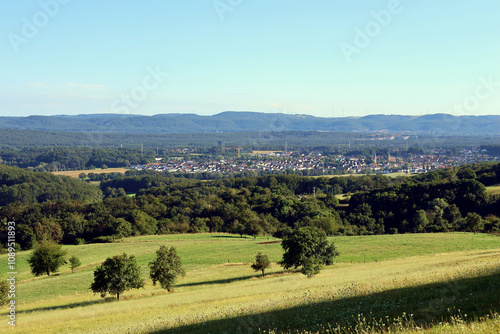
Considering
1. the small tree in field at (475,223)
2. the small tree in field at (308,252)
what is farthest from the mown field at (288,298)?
the small tree in field at (475,223)

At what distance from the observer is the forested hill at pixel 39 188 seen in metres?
147

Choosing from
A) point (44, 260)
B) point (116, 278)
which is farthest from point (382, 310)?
point (44, 260)

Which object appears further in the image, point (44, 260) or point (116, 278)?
point (44, 260)

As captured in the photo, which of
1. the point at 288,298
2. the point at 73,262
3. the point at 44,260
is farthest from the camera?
the point at 73,262

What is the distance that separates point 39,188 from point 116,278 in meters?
141

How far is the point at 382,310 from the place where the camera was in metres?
12.6

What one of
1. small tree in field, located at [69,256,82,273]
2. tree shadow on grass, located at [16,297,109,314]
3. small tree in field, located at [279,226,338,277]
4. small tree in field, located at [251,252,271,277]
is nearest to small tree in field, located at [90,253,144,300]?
tree shadow on grass, located at [16,297,109,314]

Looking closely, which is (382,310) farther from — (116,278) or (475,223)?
(475,223)

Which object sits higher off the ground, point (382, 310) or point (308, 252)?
point (382, 310)

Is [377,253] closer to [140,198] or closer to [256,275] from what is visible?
[256,275]

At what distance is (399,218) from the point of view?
91375 millimetres

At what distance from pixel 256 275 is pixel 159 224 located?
6056cm

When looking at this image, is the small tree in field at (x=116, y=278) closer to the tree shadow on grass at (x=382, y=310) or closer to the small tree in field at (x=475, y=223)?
the tree shadow on grass at (x=382, y=310)

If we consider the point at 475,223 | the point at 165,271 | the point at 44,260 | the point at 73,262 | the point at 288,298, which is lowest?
the point at 73,262
